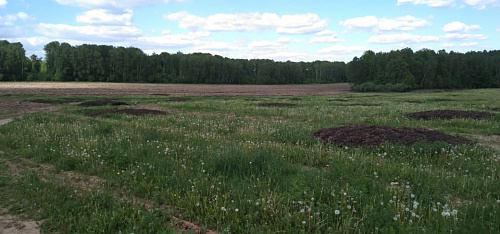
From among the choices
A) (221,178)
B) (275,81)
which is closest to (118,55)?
(275,81)

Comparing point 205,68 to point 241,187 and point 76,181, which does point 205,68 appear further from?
point 241,187

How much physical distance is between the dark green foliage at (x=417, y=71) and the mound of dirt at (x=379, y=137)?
77.2 metres

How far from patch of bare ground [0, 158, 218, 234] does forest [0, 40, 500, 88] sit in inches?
3302

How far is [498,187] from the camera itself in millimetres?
6168

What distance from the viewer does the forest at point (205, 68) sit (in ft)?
308

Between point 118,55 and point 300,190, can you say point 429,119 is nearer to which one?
point 300,190

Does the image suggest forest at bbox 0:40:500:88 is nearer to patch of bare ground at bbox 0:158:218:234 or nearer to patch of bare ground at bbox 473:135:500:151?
patch of bare ground at bbox 473:135:500:151

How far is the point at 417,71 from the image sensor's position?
95.9 metres

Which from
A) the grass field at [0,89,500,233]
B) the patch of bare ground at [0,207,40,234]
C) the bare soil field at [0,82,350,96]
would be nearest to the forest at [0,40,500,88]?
the bare soil field at [0,82,350,96]

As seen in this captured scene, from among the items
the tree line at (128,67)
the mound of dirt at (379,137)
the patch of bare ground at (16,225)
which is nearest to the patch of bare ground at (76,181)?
the patch of bare ground at (16,225)

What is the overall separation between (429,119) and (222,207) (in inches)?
592

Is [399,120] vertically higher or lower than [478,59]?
lower

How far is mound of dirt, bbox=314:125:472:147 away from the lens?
10.1 metres

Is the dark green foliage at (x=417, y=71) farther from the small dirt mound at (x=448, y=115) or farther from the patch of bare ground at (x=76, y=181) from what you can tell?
the patch of bare ground at (x=76, y=181)
